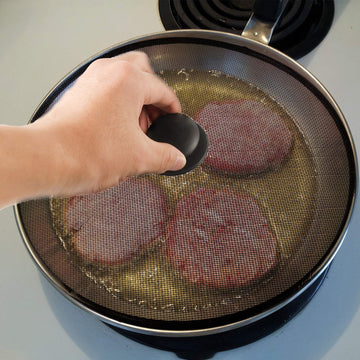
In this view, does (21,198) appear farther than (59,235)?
No

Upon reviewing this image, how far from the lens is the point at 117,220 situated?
69cm

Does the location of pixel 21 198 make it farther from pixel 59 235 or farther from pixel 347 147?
pixel 347 147

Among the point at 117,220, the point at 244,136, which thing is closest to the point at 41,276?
the point at 117,220

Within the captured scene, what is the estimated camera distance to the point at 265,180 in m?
0.72

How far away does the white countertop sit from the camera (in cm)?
70

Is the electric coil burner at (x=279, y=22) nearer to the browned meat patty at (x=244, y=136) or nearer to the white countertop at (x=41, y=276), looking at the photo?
the white countertop at (x=41, y=276)

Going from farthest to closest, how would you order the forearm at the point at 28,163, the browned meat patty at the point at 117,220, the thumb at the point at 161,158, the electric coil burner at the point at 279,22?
the electric coil burner at the point at 279,22 → the browned meat patty at the point at 117,220 → the thumb at the point at 161,158 → the forearm at the point at 28,163

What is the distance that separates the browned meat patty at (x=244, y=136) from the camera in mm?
728

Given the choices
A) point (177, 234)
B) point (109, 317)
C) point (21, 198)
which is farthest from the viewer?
point (177, 234)

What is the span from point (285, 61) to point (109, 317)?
1.80 feet

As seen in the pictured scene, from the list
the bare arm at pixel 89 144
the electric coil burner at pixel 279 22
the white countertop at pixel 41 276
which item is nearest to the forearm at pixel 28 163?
the bare arm at pixel 89 144

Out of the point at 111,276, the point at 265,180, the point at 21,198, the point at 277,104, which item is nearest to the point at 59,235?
the point at 111,276

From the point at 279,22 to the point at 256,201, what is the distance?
46 cm

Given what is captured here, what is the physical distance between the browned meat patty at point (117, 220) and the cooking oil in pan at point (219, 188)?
0.02 meters
